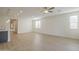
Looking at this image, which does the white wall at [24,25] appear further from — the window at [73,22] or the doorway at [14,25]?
the window at [73,22]

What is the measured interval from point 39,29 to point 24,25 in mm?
436

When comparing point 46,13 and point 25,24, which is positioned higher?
point 46,13

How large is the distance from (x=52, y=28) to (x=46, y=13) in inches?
17.4

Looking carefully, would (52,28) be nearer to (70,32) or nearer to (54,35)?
(54,35)

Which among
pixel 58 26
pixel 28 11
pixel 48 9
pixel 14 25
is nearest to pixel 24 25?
pixel 14 25

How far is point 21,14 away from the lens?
2.82 meters

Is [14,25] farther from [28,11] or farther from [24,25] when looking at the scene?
[28,11]

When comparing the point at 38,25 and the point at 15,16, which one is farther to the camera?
the point at 38,25

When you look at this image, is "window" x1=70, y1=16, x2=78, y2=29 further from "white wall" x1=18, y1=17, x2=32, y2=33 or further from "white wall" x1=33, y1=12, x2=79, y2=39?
"white wall" x1=18, y1=17, x2=32, y2=33

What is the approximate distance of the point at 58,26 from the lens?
2848 millimetres

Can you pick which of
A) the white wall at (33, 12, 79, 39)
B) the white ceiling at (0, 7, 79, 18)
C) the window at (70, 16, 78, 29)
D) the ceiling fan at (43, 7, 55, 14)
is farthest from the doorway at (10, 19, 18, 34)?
the window at (70, 16, 78, 29)

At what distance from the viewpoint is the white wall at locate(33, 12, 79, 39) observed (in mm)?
2693
